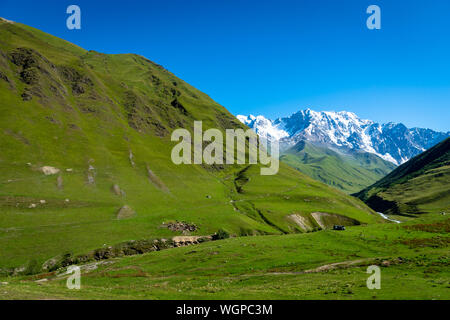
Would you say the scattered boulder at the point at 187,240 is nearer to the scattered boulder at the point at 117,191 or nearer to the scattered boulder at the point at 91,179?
the scattered boulder at the point at 117,191

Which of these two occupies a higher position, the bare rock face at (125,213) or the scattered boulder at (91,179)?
the scattered boulder at (91,179)

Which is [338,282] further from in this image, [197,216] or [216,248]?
[197,216]

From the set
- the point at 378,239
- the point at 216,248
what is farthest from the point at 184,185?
the point at 378,239

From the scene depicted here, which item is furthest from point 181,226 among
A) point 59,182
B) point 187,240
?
point 59,182

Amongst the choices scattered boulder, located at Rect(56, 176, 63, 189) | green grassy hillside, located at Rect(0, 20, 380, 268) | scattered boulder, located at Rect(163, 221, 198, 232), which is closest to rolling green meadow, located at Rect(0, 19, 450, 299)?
green grassy hillside, located at Rect(0, 20, 380, 268)

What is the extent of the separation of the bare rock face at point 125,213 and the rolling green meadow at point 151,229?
415 millimetres

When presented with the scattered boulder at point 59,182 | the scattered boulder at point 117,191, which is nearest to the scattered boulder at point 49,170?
the scattered boulder at point 59,182

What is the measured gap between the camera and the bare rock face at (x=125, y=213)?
375 feet

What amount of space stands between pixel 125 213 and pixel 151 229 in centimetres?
1876

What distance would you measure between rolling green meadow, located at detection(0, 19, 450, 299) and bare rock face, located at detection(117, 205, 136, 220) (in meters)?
0.41

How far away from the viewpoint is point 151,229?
106 meters
